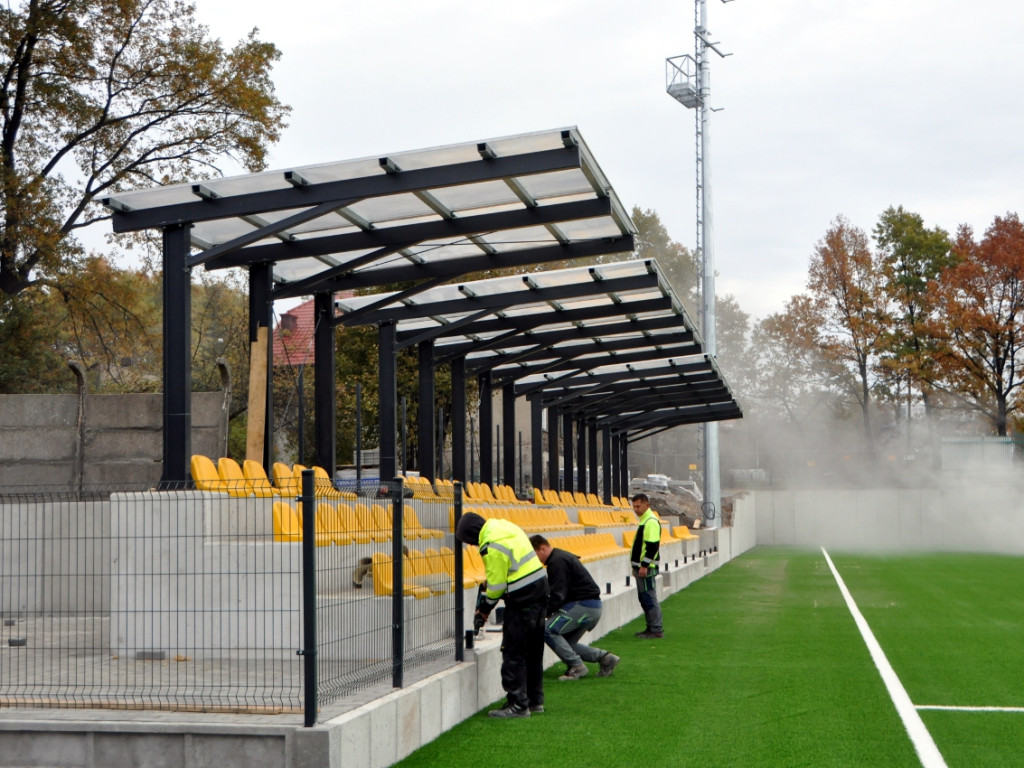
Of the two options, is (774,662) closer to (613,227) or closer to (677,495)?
(613,227)

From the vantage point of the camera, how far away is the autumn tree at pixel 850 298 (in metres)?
65.5

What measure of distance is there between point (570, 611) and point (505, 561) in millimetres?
2464

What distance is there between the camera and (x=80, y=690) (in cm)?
855

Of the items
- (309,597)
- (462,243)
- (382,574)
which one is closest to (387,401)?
(462,243)

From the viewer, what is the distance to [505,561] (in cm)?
994

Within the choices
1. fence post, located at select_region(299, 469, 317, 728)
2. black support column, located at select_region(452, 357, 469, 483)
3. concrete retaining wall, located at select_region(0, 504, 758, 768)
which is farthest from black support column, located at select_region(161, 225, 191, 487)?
black support column, located at select_region(452, 357, 469, 483)

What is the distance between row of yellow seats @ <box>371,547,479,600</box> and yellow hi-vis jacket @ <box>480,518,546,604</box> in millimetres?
516

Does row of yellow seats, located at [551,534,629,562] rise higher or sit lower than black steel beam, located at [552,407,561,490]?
lower

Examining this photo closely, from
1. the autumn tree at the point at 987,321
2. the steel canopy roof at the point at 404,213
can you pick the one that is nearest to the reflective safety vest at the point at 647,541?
the steel canopy roof at the point at 404,213

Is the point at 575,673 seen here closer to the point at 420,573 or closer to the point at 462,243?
the point at 420,573

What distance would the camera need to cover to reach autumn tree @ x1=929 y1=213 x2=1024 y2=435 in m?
58.8

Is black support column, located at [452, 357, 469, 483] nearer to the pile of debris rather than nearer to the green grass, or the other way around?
the green grass

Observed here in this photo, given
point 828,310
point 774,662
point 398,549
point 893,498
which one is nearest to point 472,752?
point 398,549

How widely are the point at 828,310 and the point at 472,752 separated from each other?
6066cm
